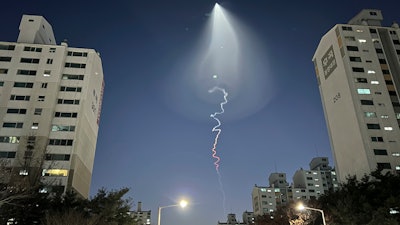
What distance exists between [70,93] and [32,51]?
12650 mm

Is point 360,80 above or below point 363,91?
above

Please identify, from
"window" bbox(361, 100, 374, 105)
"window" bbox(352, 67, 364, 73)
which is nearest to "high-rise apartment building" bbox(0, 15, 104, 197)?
"window" bbox(352, 67, 364, 73)

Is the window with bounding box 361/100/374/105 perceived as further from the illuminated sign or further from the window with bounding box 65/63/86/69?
the window with bounding box 65/63/86/69

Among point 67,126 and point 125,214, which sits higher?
point 67,126

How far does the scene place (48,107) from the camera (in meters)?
Answer: 66.6

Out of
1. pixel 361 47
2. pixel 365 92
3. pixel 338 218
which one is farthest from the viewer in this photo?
pixel 361 47

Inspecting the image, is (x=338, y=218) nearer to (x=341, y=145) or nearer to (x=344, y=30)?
(x=341, y=145)

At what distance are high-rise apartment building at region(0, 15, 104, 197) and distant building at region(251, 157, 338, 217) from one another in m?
78.5

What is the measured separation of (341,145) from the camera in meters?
70.6

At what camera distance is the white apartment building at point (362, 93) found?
63250 mm

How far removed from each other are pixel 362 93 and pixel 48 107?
62.2 metres

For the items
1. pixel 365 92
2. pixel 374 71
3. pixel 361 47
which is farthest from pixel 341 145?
pixel 361 47

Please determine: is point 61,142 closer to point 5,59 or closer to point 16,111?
point 16,111

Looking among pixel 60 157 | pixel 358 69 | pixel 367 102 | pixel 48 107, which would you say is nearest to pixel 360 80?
pixel 358 69
